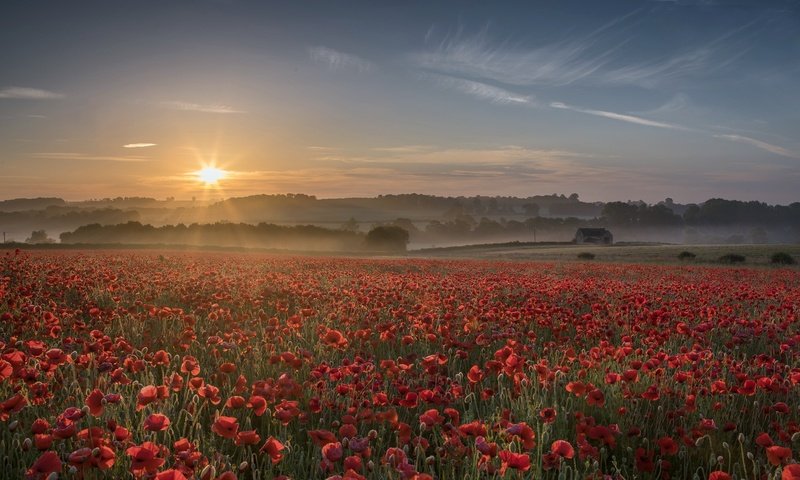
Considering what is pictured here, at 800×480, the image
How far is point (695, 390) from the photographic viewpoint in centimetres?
462

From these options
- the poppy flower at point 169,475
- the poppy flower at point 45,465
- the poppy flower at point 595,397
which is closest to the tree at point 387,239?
the poppy flower at point 595,397

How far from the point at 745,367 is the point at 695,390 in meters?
1.64

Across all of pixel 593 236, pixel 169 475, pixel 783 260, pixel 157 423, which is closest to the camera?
pixel 169 475

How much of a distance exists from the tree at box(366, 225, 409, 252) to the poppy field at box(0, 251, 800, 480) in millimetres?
81817

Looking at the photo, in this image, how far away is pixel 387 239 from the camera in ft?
305

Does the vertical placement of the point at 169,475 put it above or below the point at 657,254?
above

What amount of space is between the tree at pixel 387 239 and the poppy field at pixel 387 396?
268 feet

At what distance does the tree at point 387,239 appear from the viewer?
9200 centimetres

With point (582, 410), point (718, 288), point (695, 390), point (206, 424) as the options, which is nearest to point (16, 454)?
point (206, 424)

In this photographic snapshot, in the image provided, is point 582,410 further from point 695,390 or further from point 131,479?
point 131,479

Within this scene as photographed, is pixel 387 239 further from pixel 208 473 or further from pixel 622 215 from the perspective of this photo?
pixel 622 215

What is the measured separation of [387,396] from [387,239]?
88.5 meters

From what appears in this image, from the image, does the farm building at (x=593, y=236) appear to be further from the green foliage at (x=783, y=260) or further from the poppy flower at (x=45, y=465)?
the poppy flower at (x=45, y=465)

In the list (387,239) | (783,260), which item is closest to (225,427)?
(783,260)
